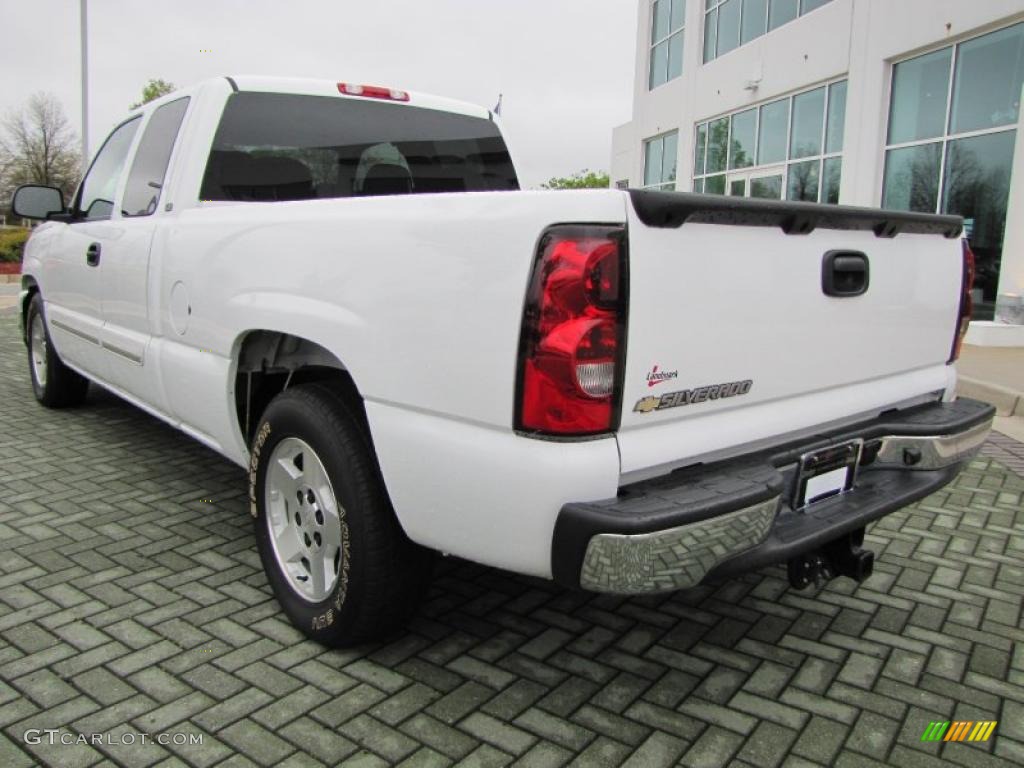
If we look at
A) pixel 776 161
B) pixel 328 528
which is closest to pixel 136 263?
pixel 328 528

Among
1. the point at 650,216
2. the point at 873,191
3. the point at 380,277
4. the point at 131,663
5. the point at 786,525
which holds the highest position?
the point at 873,191

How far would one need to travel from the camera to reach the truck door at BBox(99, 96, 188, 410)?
369cm

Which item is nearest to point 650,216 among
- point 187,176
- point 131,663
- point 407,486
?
point 407,486

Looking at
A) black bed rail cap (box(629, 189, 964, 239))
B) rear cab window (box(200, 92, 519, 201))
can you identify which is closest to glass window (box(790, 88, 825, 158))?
→ rear cab window (box(200, 92, 519, 201))

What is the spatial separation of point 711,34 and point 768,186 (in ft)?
15.5

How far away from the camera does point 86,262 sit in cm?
446

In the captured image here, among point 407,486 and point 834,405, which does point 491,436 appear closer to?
point 407,486

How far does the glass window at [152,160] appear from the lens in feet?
12.4

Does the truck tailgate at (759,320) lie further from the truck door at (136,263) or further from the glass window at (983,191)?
the glass window at (983,191)

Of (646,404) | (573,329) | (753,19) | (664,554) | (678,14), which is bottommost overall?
(664,554)

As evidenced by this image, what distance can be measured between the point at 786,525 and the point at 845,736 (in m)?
0.61

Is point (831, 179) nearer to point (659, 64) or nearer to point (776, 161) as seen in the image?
point (776, 161)

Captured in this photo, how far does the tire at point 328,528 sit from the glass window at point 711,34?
722 inches

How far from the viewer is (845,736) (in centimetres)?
229
